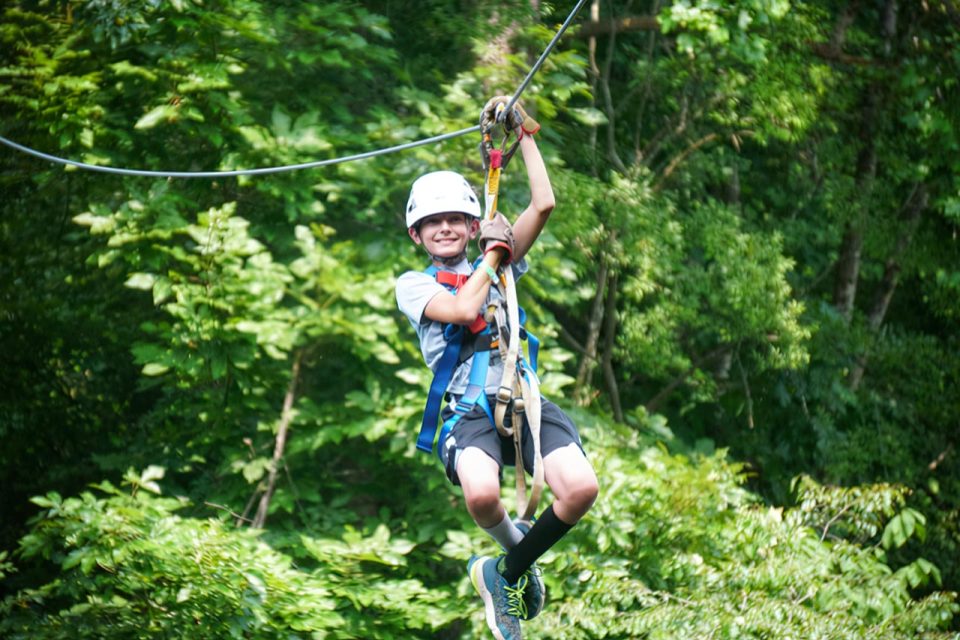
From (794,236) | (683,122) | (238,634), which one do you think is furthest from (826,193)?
(238,634)

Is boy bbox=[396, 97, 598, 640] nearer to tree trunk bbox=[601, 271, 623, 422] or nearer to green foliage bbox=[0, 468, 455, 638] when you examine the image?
green foliage bbox=[0, 468, 455, 638]

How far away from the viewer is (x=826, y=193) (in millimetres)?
8047

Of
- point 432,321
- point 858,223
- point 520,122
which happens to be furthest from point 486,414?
point 858,223

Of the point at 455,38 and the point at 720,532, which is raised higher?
the point at 455,38

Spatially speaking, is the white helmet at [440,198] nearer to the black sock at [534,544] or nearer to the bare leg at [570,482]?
the bare leg at [570,482]

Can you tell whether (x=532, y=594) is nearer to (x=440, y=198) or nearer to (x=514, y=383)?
(x=514, y=383)

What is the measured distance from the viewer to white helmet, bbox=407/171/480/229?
308 centimetres

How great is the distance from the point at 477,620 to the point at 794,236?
432 cm

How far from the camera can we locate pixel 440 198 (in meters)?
3.09

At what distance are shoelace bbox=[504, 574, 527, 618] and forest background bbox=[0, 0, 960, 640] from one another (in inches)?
68.0

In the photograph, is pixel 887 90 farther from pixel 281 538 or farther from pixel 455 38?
pixel 281 538

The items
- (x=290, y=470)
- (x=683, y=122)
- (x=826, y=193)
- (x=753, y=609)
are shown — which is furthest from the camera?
(x=826, y=193)

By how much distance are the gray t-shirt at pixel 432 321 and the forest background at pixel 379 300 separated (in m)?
1.97

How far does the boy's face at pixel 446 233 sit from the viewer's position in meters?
3.12
